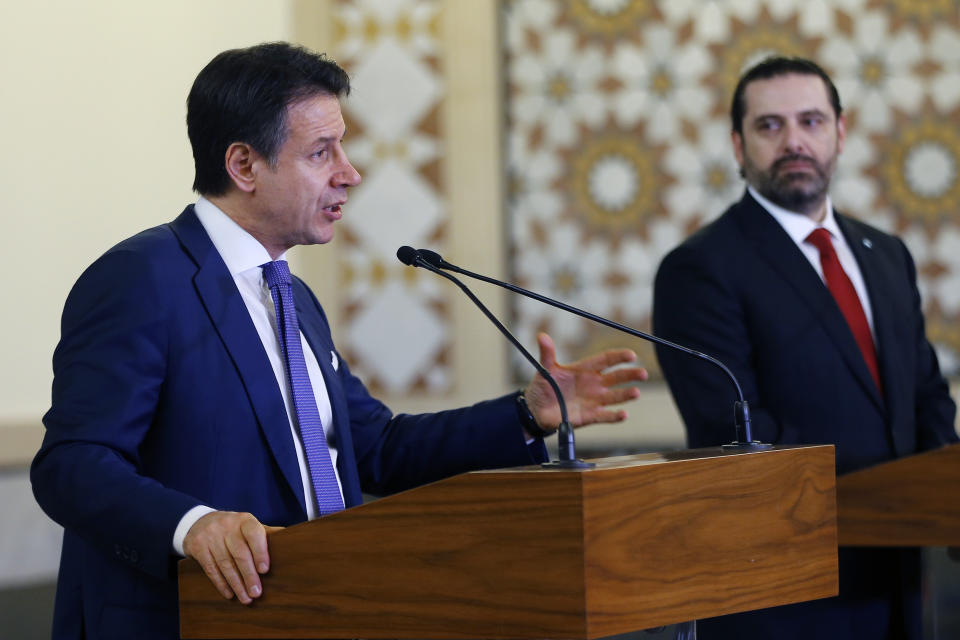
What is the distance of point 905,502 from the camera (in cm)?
285

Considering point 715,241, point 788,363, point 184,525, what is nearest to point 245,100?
point 184,525

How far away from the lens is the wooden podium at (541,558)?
159 centimetres

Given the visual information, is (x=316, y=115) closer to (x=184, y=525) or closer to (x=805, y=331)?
(x=184, y=525)

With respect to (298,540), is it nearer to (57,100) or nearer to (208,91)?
(208,91)

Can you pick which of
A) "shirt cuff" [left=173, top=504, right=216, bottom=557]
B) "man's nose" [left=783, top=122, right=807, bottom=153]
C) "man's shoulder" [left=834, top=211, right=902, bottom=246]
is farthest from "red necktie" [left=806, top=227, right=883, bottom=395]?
"shirt cuff" [left=173, top=504, right=216, bottom=557]

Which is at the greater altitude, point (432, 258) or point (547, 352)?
point (432, 258)

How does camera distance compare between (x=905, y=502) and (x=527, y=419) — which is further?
(x=905, y=502)

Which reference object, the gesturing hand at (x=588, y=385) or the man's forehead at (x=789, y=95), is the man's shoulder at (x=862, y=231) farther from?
the gesturing hand at (x=588, y=385)

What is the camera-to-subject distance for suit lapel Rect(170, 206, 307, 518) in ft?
7.25

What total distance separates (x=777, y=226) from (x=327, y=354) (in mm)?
1427

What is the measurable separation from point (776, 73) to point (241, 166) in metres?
1.75

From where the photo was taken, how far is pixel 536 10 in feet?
17.1

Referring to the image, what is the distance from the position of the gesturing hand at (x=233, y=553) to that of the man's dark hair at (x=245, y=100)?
2.60ft

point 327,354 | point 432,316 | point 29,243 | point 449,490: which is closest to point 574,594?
point 449,490
